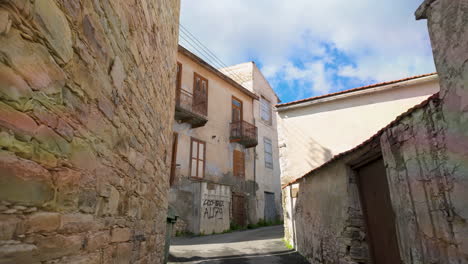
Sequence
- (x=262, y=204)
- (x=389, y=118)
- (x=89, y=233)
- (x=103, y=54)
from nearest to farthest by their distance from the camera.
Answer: (x=89, y=233), (x=103, y=54), (x=389, y=118), (x=262, y=204)

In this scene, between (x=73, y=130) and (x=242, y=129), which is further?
(x=242, y=129)

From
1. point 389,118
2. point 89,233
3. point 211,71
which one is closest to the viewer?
point 89,233

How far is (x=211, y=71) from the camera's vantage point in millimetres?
15758

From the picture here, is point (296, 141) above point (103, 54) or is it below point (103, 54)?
above

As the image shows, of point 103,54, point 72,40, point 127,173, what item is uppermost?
point 103,54

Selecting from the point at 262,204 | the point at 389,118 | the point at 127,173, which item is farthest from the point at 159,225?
the point at 262,204

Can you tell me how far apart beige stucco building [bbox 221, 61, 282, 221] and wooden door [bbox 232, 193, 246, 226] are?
5.66 feet

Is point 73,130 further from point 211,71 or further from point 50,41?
point 211,71

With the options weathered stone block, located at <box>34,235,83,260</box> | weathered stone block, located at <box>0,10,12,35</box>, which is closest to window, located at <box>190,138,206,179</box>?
weathered stone block, located at <box>34,235,83,260</box>

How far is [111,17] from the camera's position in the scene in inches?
77.5

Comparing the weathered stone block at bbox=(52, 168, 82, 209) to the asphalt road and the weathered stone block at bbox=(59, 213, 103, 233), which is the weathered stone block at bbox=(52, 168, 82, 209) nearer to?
the weathered stone block at bbox=(59, 213, 103, 233)

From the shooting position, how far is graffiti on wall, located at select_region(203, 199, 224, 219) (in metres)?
12.6

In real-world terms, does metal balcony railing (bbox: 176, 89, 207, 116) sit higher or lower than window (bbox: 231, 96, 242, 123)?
lower

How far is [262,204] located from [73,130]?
16759 mm
